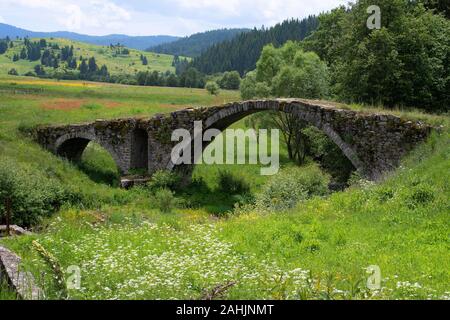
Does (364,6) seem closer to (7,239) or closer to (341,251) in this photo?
(341,251)

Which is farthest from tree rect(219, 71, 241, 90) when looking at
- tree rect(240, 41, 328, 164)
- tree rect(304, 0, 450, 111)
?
tree rect(304, 0, 450, 111)

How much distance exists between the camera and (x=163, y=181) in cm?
2688

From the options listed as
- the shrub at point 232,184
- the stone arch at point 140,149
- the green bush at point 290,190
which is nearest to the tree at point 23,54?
the stone arch at point 140,149

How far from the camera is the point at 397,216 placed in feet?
38.7

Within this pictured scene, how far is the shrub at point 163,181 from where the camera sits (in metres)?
26.9

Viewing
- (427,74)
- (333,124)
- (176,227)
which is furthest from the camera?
(427,74)

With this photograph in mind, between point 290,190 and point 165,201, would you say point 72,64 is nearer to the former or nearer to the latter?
point 165,201

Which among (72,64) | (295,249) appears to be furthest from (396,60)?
(72,64)

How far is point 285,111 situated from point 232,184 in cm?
614

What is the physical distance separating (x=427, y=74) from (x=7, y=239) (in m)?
19.0

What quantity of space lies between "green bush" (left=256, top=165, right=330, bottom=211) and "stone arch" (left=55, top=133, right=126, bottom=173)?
11681 millimetres

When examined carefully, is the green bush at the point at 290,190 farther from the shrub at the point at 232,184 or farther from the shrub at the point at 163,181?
the shrub at the point at 163,181

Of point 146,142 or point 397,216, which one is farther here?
point 146,142
